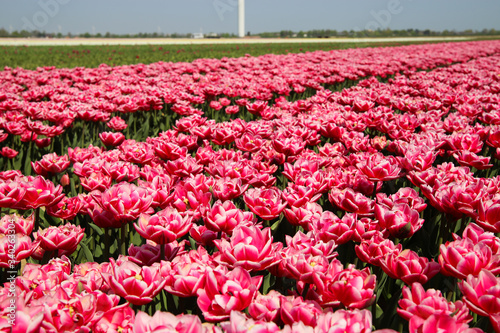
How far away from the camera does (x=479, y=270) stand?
154cm

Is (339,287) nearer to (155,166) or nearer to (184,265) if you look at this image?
(184,265)

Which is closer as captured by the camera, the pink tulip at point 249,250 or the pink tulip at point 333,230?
the pink tulip at point 249,250

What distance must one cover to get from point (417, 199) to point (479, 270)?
763 mm

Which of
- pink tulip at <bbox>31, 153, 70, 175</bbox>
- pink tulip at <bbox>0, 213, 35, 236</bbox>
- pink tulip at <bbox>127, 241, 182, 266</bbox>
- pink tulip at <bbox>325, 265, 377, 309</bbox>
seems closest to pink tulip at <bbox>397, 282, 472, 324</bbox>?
pink tulip at <bbox>325, 265, 377, 309</bbox>

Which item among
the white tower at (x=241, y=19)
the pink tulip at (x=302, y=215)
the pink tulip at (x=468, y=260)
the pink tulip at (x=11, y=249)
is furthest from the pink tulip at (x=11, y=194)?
the white tower at (x=241, y=19)

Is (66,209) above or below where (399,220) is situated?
below

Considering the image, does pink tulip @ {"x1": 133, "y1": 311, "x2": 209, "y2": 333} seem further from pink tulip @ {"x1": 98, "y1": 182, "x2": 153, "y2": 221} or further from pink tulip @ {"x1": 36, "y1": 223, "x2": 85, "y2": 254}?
pink tulip @ {"x1": 36, "y1": 223, "x2": 85, "y2": 254}

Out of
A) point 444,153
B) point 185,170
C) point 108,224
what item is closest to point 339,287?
point 108,224

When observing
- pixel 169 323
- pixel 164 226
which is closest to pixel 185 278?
pixel 169 323

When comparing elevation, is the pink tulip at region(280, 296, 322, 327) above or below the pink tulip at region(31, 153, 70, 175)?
below

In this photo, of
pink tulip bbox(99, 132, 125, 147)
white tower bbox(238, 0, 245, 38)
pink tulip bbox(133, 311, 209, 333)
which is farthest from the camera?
white tower bbox(238, 0, 245, 38)

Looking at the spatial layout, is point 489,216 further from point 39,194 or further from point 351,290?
point 39,194

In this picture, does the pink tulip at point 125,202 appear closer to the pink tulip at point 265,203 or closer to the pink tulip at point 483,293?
the pink tulip at point 265,203

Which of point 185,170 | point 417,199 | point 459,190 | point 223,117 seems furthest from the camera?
point 223,117
